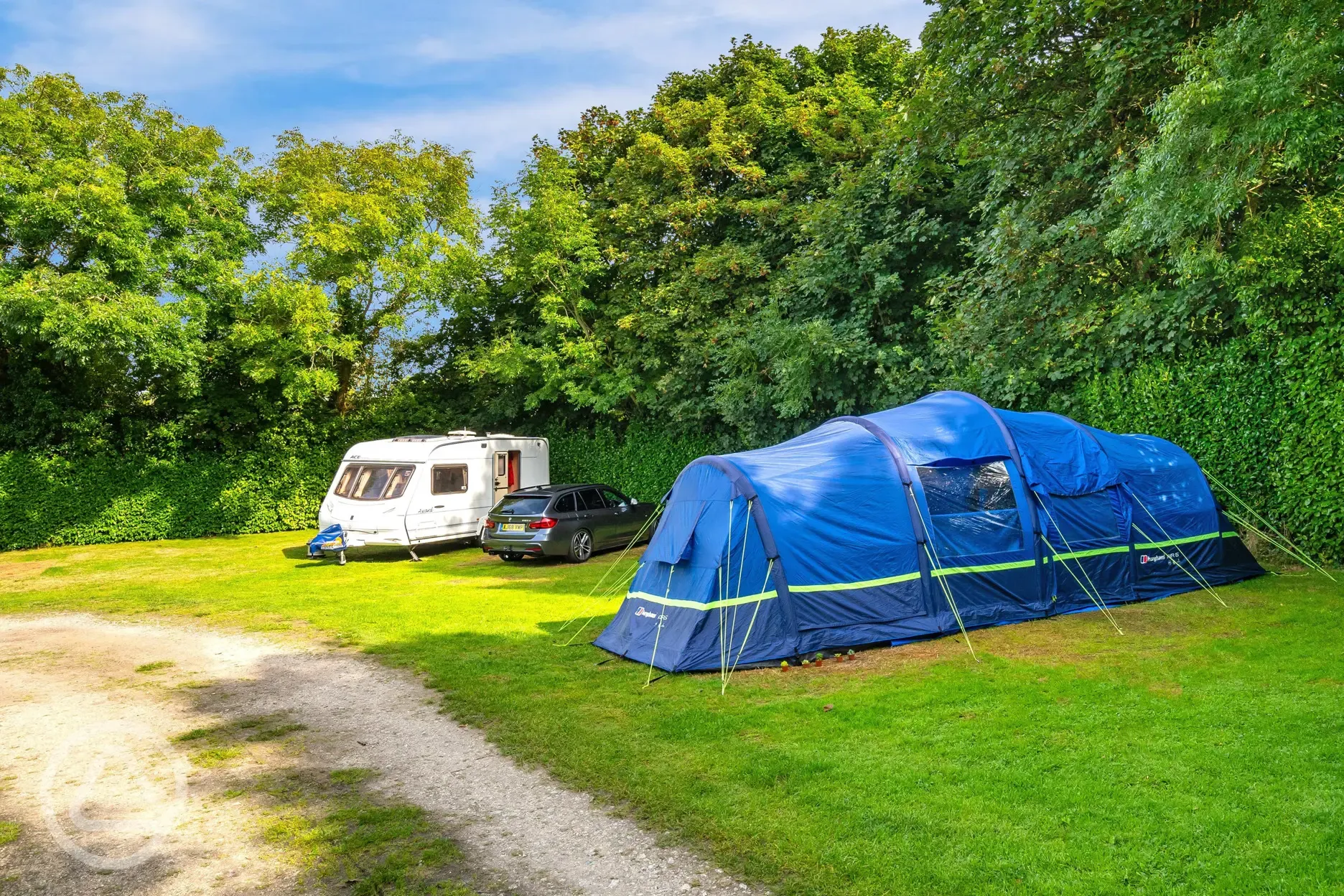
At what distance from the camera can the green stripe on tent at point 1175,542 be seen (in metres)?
10.3

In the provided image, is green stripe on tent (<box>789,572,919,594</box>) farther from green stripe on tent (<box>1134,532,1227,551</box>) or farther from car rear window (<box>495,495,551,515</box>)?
car rear window (<box>495,495,551,515</box>)

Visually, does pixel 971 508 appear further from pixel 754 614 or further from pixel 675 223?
pixel 675 223

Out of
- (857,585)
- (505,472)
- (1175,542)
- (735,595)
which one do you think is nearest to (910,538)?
(857,585)

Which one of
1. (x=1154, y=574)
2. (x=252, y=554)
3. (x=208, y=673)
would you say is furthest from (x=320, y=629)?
(x=1154, y=574)

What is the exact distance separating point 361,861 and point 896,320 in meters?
15.2

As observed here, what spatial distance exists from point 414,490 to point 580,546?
3.65 m

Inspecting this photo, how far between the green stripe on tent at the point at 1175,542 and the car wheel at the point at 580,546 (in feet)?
31.4

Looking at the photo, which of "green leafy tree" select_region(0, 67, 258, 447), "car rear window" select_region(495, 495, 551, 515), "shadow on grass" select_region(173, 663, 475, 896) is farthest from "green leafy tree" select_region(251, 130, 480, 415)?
"shadow on grass" select_region(173, 663, 475, 896)

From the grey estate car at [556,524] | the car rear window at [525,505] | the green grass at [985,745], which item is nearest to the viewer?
the green grass at [985,745]

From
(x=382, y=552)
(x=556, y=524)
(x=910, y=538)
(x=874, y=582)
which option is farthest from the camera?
(x=382, y=552)

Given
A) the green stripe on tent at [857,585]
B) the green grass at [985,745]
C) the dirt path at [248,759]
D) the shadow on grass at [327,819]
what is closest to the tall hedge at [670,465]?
the green grass at [985,745]

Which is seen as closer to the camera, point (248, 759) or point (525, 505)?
point (248, 759)

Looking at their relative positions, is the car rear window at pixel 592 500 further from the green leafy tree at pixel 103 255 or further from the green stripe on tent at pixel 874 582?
the green leafy tree at pixel 103 255

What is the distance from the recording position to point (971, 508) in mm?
9344
